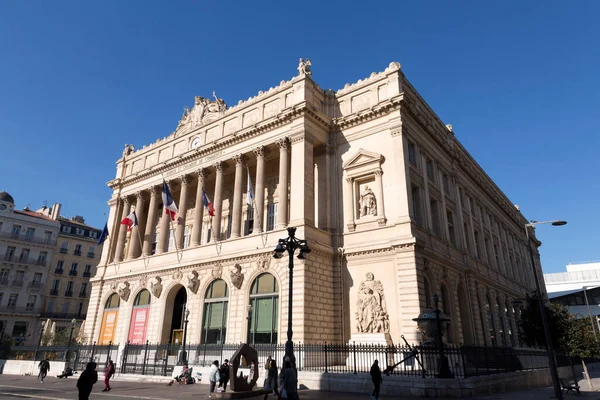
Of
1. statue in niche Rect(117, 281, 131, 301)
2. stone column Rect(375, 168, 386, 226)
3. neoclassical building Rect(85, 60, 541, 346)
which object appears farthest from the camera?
statue in niche Rect(117, 281, 131, 301)

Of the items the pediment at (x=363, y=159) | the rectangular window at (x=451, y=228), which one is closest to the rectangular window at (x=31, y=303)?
the pediment at (x=363, y=159)

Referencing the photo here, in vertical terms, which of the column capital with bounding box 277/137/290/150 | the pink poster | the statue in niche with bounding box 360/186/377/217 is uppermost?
the column capital with bounding box 277/137/290/150

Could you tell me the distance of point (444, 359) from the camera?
51.7ft

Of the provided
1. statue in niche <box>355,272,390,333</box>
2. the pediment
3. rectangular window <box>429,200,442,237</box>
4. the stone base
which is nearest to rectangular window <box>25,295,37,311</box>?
the pediment

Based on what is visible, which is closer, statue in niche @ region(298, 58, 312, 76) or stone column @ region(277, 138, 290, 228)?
stone column @ region(277, 138, 290, 228)

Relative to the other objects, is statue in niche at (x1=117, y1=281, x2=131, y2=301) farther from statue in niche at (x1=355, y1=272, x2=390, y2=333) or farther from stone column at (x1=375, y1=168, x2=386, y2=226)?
stone column at (x1=375, y1=168, x2=386, y2=226)

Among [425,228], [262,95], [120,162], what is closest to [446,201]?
[425,228]

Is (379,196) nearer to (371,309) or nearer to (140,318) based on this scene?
(371,309)

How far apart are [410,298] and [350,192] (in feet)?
27.2

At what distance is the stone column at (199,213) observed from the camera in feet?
104

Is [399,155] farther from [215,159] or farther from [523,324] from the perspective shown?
[523,324]

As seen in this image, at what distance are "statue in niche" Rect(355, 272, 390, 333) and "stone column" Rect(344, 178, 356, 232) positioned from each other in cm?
360

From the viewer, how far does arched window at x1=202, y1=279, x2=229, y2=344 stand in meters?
27.5

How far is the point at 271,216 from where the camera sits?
31641 mm
